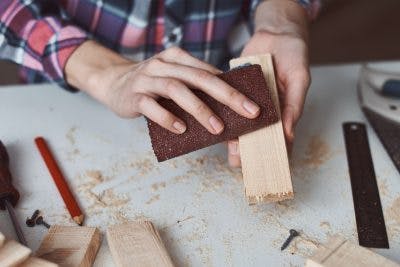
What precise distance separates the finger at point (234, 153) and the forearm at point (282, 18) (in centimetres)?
31

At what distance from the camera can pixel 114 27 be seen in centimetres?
126

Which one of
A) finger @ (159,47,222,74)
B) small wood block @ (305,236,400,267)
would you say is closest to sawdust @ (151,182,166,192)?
finger @ (159,47,222,74)

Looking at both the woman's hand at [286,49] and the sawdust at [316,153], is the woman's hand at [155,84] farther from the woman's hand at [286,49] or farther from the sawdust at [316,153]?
the sawdust at [316,153]

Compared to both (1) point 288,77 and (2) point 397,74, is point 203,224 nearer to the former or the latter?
(1) point 288,77

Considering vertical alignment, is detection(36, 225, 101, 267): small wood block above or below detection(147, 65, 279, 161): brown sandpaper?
below

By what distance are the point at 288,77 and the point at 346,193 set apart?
0.24 m

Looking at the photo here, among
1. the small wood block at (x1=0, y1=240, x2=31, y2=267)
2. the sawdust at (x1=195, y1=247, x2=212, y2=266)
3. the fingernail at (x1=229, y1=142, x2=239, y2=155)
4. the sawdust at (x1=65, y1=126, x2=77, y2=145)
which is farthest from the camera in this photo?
the sawdust at (x1=65, y1=126, x2=77, y2=145)

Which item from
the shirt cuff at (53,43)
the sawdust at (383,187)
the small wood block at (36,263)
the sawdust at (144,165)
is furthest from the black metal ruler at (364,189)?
the shirt cuff at (53,43)

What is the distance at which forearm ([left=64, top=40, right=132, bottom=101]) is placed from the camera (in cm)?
107

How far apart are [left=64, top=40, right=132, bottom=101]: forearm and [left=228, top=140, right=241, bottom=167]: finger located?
0.95ft

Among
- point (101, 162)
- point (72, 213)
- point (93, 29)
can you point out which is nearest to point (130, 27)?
point (93, 29)

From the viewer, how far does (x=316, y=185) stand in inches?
37.9

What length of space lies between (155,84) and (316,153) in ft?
1.13

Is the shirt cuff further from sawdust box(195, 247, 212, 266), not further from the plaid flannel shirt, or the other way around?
sawdust box(195, 247, 212, 266)
